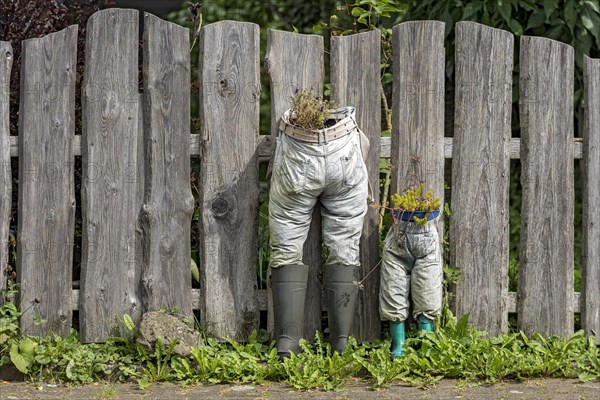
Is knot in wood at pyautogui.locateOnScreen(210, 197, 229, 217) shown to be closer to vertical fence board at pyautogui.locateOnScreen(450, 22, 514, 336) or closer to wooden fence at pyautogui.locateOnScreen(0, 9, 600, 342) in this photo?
wooden fence at pyautogui.locateOnScreen(0, 9, 600, 342)

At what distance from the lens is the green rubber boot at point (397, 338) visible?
18.6 feet

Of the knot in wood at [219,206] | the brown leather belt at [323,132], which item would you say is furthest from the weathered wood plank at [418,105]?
the knot in wood at [219,206]

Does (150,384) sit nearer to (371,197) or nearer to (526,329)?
(371,197)

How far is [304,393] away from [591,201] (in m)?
2.07

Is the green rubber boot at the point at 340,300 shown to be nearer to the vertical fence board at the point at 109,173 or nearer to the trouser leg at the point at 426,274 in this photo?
the trouser leg at the point at 426,274

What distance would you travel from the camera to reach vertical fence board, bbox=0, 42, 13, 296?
230 inches

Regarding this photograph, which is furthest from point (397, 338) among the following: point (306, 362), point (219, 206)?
point (219, 206)

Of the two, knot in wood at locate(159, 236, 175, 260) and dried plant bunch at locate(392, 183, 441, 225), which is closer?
dried plant bunch at locate(392, 183, 441, 225)

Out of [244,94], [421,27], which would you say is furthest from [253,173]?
[421,27]

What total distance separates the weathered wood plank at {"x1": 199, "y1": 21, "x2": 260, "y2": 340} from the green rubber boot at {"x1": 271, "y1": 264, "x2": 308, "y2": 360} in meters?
0.29

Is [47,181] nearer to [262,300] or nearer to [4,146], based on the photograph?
[4,146]

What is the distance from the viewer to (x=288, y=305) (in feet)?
18.5

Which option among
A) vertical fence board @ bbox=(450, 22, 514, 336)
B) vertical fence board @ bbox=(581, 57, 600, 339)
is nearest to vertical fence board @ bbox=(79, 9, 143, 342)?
vertical fence board @ bbox=(450, 22, 514, 336)

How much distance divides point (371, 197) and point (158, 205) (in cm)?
122
